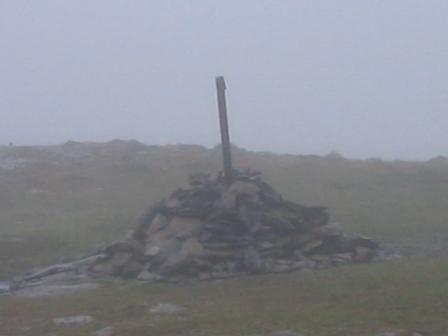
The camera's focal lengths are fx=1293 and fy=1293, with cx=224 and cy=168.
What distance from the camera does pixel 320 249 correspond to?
25.8 metres

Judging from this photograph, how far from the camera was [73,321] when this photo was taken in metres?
19.5

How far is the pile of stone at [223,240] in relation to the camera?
2425cm

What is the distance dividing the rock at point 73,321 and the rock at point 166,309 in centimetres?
109

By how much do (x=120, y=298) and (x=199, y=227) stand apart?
3945 mm

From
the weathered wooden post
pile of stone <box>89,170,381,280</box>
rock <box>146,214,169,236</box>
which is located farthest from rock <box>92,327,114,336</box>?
the weathered wooden post

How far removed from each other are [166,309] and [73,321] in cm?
162

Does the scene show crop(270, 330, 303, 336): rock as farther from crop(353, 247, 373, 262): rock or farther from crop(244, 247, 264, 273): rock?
crop(353, 247, 373, 262): rock

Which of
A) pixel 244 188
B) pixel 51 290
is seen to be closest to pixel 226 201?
pixel 244 188

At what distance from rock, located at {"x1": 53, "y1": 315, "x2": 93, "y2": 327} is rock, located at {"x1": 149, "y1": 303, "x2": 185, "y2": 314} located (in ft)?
3.58

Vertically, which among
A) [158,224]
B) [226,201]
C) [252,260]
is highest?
[226,201]

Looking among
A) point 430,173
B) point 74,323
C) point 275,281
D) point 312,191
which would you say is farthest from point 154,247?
point 430,173

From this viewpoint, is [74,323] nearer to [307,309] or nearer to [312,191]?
[307,309]

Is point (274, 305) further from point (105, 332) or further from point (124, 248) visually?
point (124, 248)

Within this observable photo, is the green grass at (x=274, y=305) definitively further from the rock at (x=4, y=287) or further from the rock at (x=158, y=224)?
the rock at (x=158, y=224)
